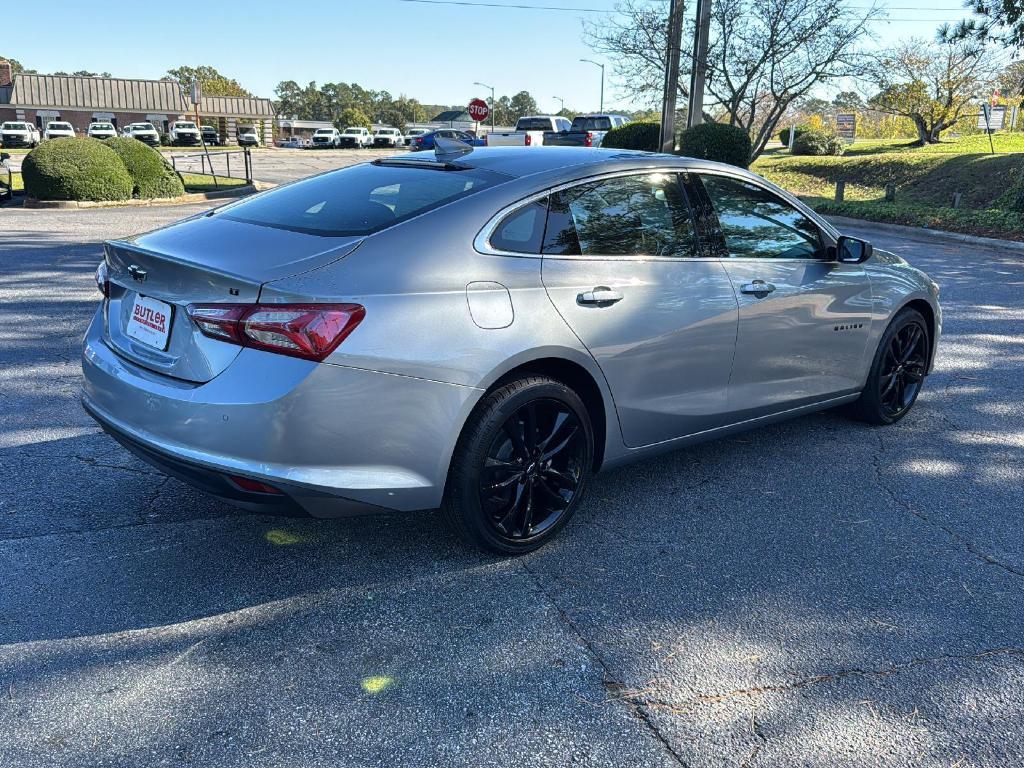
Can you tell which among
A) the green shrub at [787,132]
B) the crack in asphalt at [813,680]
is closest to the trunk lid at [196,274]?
the crack in asphalt at [813,680]

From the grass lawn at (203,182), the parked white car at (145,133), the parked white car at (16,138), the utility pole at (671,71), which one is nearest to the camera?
the utility pole at (671,71)

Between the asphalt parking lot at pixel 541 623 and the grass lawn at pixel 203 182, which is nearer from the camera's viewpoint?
the asphalt parking lot at pixel 541 623

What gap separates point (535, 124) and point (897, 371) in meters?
29.0

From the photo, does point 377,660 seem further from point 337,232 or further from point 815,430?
point 815,430

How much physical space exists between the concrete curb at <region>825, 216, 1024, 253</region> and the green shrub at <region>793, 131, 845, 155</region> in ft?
63.3

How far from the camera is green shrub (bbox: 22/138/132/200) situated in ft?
57.6

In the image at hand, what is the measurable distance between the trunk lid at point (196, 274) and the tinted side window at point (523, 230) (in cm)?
57

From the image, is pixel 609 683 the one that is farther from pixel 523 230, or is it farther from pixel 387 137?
pixel 387 137

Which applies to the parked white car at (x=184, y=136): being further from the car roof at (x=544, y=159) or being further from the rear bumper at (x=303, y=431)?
the rear bumper at (x=303, y=431)

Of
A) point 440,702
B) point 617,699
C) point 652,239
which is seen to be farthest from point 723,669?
point 652,239

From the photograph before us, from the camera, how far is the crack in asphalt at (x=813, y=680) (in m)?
2.65

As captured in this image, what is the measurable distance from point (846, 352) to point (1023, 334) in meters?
4.11

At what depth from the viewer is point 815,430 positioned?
5234 mm

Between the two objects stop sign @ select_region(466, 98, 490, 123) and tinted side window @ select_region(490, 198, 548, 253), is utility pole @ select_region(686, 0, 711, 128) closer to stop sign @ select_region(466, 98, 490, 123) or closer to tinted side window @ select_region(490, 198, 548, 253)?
stop sign @ select_region(466, 98, 490, 123)
